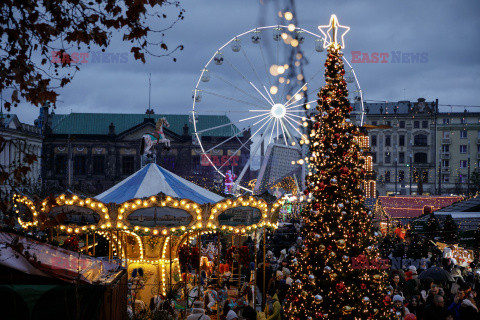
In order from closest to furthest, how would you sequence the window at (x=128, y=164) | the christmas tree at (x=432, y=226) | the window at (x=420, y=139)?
the christmas tree at (x=432, y=226) < the window at (x=128, y=164) < the window at (x=420, y=139)

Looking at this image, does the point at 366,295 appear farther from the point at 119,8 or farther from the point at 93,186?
the point at 93,186

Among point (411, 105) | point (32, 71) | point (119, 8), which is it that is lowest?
point (32, 71)

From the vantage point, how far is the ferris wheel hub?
95.4ft

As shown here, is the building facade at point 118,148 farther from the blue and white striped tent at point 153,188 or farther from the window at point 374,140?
the blue and white striped tent at point 153,188

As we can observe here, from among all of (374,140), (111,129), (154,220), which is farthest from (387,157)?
(154,220)

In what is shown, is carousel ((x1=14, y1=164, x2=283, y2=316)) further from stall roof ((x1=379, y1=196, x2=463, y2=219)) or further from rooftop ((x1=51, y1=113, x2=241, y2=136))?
rooftop ((x1=51, y1=113, x2=241, y2=136))

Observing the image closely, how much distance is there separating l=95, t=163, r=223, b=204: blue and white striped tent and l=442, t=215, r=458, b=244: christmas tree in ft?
24.1

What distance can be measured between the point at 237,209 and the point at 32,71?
11.7 metres

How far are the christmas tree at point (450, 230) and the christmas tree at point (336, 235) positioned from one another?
29.1ft

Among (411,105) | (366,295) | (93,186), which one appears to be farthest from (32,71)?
(411,105)

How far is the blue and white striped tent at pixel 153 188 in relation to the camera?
15828 mm

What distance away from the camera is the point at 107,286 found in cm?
668

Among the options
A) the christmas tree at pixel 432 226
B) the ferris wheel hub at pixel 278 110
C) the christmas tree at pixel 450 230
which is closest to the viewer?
the christmas tree at pixel 450 230

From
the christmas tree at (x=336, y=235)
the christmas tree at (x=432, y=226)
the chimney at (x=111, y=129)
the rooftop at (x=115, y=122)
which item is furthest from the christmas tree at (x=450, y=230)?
the chimney at (x=111, y=129)
